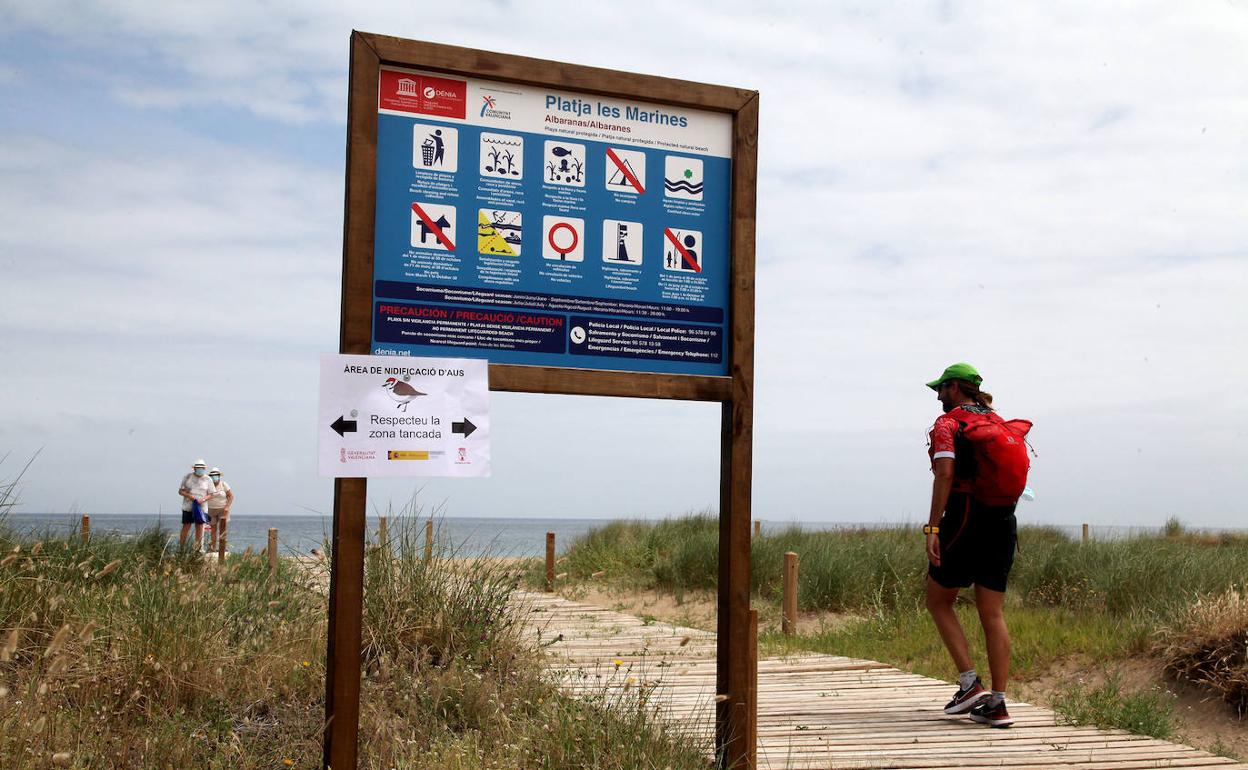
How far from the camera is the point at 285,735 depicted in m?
4.95

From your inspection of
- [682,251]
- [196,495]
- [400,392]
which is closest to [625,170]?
[682,251]

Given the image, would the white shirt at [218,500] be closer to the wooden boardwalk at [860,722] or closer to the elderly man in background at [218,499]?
the elderly man in background at [218,499]

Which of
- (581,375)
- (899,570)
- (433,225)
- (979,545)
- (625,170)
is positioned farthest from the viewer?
(899,570)

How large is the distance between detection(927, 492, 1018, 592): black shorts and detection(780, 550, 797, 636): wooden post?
13.9ft

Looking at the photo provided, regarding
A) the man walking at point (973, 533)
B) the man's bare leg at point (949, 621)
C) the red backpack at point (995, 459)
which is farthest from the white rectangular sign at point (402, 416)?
the man's bare leg at point (949, 621)

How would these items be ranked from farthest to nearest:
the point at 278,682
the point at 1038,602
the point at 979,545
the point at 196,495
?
1. the point at 196,495
2. the point at 1038,602
3. the point at 979,545
4. the point at 278,682

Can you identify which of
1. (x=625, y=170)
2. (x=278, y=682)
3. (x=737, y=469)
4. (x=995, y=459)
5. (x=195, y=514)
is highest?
(x=625, y=170)

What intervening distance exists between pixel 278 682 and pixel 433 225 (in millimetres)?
2594

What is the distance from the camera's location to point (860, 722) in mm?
6172

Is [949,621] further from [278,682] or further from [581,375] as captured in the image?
[278,682]

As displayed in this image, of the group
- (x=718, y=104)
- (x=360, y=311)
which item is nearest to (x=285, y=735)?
(x=360, y=311)

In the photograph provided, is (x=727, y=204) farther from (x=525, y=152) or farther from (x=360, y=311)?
(x=360, y=311)

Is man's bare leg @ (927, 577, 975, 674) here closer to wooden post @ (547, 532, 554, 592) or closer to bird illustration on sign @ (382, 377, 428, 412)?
bird illustration on sign @ (382, 377, 428, 412)

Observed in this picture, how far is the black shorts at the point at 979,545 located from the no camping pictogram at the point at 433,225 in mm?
3411
